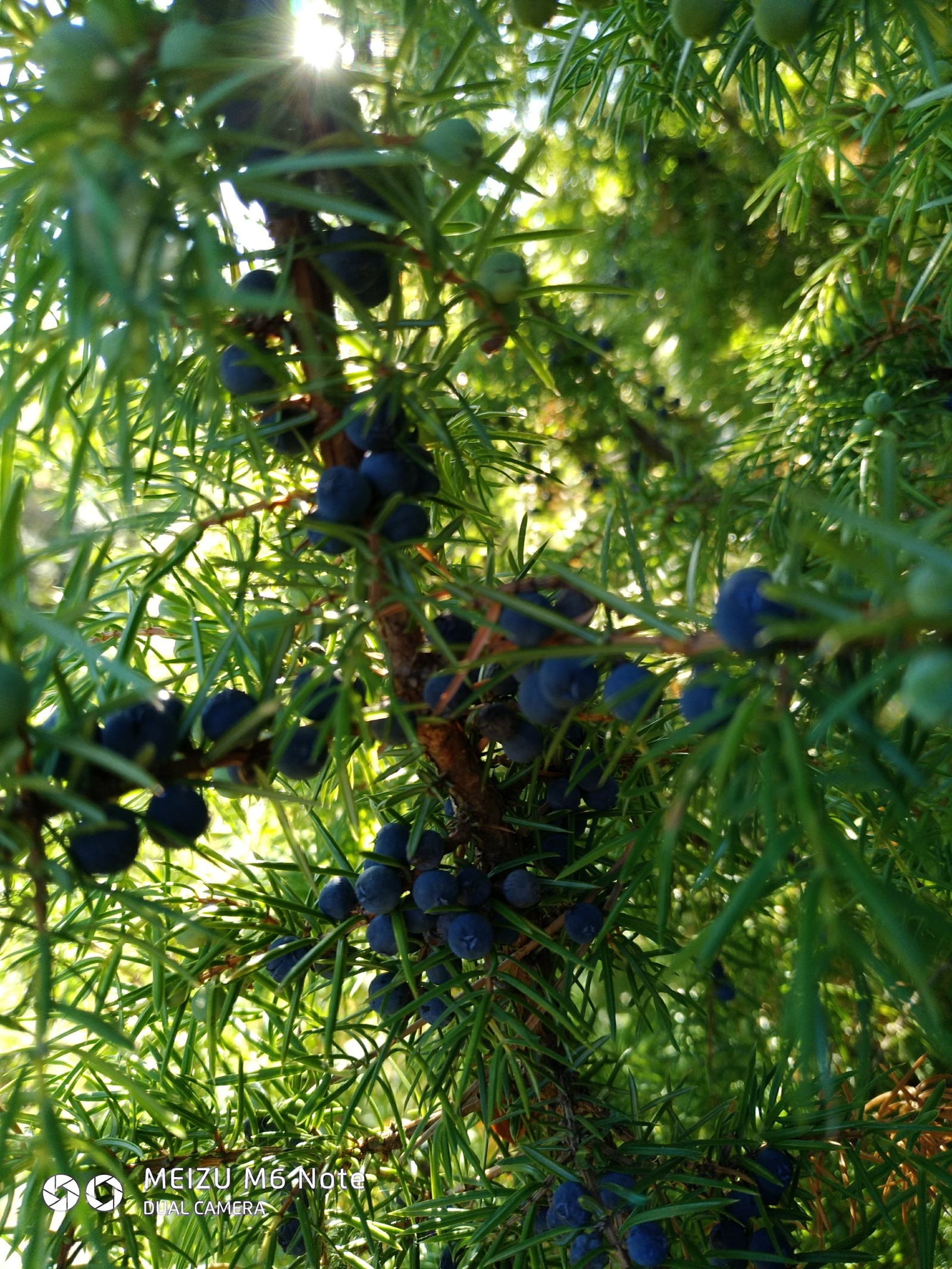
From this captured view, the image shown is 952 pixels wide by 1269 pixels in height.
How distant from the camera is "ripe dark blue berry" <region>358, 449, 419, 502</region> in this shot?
1.25ft

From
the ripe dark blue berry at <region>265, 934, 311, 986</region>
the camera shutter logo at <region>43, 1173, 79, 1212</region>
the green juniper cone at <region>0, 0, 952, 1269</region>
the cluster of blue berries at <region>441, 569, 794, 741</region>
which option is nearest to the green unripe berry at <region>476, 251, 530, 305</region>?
the green juniper cone at <region>0, 0, 952, 1269</region>

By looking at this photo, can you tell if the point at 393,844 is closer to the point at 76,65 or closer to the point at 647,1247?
the point at 647,1247

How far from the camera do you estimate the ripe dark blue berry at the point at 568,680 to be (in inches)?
13.4

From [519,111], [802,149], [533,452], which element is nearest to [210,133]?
[802,149]

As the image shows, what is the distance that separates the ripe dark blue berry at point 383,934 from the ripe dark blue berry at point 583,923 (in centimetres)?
9

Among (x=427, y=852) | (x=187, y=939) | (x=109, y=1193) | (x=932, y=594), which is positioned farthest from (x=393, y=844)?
(x=932, y=594)

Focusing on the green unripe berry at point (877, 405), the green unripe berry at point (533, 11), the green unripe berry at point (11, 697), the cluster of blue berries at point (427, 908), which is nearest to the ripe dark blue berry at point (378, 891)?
the cluster of blue berries at point (427, 908)

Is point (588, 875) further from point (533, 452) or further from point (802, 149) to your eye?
point (533, 452)

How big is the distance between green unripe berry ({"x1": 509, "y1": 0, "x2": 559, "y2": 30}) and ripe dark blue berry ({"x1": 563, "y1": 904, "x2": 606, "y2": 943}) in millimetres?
463

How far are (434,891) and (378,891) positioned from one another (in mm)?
31

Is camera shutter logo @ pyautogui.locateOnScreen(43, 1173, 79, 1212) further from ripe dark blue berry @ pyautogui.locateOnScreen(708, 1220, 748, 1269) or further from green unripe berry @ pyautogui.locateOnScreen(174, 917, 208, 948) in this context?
ripe dark blue berry @ pyautogui.locateOnScreen(708, 1220, 748, 1269)

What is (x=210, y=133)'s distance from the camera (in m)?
0.29

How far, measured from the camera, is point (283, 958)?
1.74 ft

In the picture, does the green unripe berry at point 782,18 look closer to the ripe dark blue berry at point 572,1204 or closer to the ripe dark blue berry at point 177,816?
the ripe dark blue berry at point 177,816
